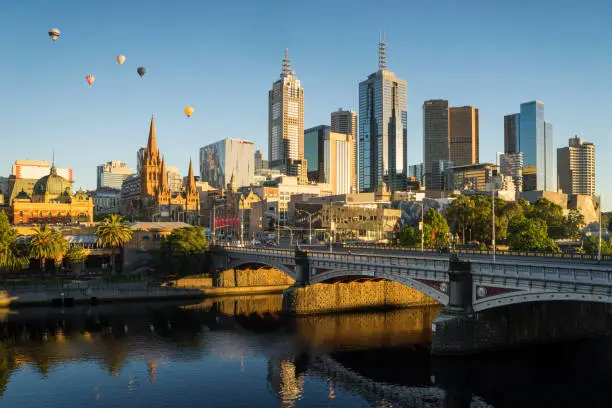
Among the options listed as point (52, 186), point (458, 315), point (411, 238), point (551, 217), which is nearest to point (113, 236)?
point (411, 238)

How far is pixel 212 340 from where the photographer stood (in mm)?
71062

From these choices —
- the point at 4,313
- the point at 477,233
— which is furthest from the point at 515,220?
the point at 4,313

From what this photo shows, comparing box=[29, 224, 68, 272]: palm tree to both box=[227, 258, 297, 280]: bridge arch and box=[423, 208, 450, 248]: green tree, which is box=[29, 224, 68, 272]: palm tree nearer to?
box=[227, 258, 297, 280]: bridge arch

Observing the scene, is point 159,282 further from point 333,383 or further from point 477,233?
point 477,233

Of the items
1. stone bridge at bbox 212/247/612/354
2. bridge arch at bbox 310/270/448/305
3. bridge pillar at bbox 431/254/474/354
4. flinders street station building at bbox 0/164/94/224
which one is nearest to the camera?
stone bridge at bbox 212/247/612/354

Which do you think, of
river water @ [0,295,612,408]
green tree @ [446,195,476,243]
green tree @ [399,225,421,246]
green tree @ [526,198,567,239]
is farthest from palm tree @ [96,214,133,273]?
green tree @ [526,198,567,239]

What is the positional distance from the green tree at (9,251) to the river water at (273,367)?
23.6 metres

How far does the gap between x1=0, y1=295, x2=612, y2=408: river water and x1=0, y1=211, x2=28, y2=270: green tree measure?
23632 mm

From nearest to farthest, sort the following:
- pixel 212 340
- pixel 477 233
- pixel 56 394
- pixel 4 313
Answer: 1. pixel 56 394
2. pixel 212 340
3. pixel 4 313
4. pixel 477 233

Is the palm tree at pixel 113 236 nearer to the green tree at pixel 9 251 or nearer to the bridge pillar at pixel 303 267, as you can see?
the green tree at pixel 9 251

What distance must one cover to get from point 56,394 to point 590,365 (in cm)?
5021

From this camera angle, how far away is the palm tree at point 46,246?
349 feet

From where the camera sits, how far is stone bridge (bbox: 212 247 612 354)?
156 ft

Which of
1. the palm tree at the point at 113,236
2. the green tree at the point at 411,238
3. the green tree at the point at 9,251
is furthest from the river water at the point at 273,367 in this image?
the green tree at the point at 411,238
